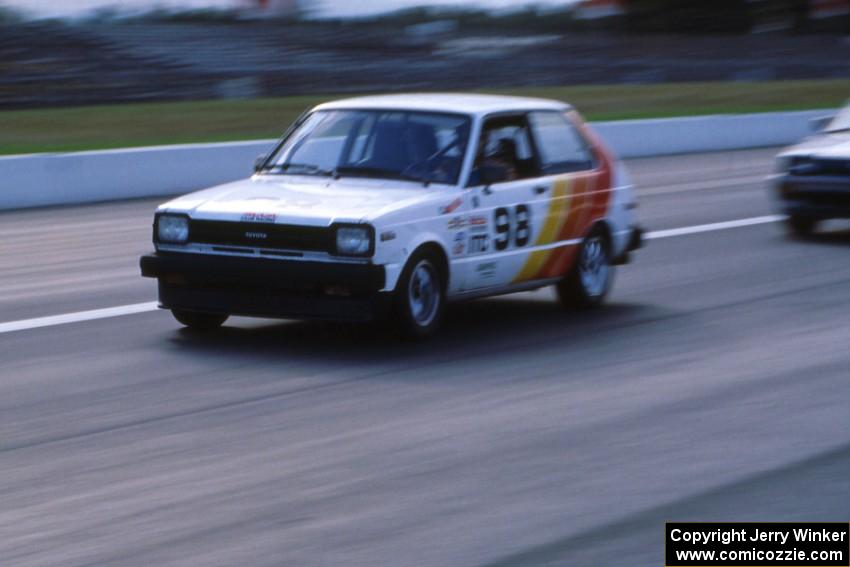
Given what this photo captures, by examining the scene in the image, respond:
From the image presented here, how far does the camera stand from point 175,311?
9562 mm

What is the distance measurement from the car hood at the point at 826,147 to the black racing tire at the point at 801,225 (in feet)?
2.22

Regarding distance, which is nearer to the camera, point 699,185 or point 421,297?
point 421,297

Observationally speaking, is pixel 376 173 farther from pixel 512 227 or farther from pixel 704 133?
pixel 704 133

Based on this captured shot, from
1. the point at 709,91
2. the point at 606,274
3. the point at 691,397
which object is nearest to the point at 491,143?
the point at 606,274

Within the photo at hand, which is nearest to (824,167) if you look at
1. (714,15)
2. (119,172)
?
(119,172)

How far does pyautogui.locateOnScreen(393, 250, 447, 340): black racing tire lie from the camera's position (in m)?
9.07

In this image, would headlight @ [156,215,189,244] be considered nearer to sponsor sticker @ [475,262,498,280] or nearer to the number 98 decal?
sponsor sticker @ [475,262,498,280]

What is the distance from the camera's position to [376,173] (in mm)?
9742

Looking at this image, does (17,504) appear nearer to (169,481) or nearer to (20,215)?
(169,481)

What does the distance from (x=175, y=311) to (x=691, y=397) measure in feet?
10.6
